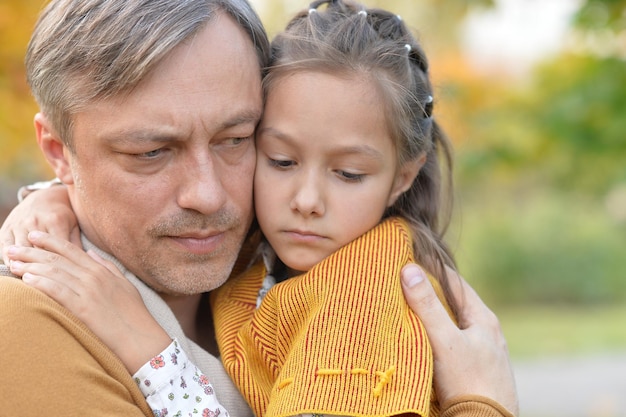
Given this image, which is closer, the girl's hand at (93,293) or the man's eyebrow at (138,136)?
the girl's hand at (93,293)

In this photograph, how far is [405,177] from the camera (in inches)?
114

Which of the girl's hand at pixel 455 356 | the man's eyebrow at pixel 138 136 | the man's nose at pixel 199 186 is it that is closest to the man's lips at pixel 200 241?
the man's nose at pixel 199 186

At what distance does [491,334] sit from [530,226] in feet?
41.5

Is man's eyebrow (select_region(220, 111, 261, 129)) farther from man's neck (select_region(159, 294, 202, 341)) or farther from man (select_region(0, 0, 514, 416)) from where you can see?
man's neck (select_region(159, 294, 202, 341))

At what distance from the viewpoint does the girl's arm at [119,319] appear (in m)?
2.30

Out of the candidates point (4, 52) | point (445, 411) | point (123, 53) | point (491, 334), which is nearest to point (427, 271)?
point (491, 334)

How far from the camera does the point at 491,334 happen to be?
2.84 m

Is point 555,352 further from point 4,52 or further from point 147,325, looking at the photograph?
point 147,325

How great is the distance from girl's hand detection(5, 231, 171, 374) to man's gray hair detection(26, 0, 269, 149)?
356 millimetres

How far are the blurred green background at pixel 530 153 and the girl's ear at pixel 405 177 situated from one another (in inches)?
17.9

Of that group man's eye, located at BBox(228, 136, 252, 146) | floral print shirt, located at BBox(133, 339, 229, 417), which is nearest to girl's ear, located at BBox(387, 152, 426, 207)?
man's eye, located at BBox(228, 136, 252, 146)

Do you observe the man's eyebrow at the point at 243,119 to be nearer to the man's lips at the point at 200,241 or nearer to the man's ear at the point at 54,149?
the man's lips at the point at 200,241

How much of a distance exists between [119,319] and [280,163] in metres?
0.70

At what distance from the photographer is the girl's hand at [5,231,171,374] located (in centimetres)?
229
